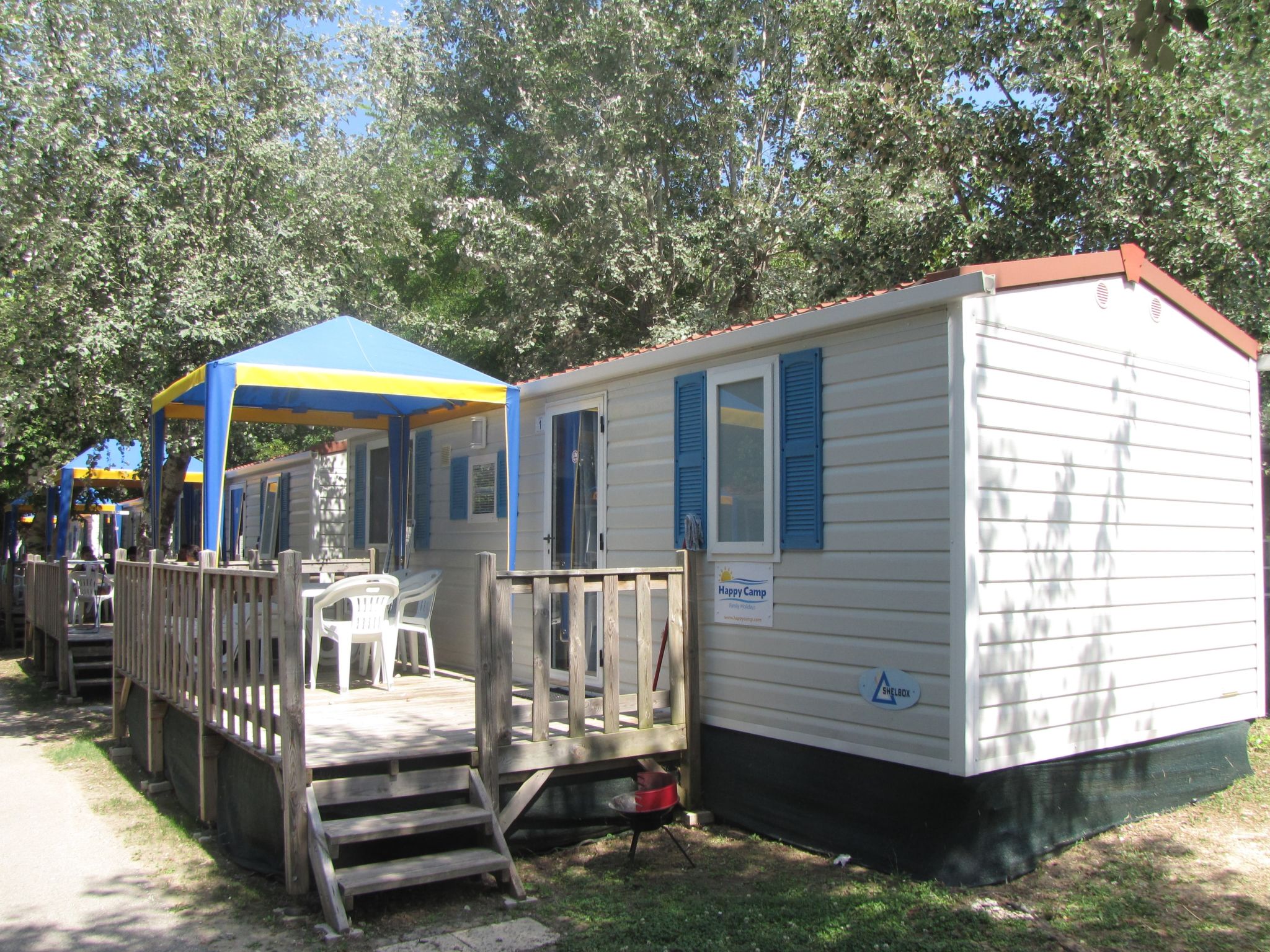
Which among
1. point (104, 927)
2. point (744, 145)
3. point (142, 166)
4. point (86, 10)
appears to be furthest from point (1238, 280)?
point (86, 10)

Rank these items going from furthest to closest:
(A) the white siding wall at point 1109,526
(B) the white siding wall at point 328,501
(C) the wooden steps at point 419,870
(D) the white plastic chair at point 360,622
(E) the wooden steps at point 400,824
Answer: (B) the white siding wall at point 328,501
(D) the white plastic chair at point 360,622
(A) the white siding wall at point 1109,526
(E) the wooden steps at point 400,824
(C) the wooden steps at point 419,870

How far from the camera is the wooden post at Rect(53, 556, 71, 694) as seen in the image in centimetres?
1040

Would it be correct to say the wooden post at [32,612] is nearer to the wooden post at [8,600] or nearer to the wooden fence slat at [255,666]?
the wooden post at [8,600]

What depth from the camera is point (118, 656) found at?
7895 mm

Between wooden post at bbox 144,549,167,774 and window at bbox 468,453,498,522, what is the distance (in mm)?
2301

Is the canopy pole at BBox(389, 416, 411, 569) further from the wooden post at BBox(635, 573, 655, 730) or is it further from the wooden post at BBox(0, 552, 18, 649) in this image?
the wooden post at BBox(0, 552, 18, 649)

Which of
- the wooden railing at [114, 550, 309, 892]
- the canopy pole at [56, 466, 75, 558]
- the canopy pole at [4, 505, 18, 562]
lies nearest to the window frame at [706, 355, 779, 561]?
the wooden railing at [114, 550, 309, 892]

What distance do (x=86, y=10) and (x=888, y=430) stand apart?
8835 millimetres

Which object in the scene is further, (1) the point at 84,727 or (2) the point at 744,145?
(2) the point at 744,145

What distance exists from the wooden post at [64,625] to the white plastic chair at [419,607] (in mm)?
4675

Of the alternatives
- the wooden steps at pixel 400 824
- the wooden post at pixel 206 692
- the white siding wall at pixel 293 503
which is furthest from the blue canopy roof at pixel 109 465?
the wooden steps at pixel 400 824

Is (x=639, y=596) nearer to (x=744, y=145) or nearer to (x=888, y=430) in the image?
(x=888, y=430)

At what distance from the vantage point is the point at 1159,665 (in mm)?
5371

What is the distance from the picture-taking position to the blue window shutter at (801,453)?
16.1ft
